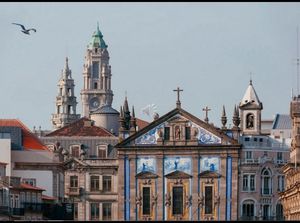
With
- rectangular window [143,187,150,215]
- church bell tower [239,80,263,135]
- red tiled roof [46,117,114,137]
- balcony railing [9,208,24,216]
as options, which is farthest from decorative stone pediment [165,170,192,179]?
church bell tower [239,80,263,135]

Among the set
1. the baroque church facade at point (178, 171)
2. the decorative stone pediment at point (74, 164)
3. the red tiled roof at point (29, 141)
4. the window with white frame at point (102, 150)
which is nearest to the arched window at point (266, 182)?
the baroque church facade at point (178, 171)

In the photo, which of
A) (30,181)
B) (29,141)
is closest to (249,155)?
(29,141)

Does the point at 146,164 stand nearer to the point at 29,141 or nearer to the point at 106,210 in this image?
the point at 106,210

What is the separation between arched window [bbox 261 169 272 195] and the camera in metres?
113

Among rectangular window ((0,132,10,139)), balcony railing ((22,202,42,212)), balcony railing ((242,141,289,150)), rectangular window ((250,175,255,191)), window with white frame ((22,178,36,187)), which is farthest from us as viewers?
balcony railing ((242,141,289,150))

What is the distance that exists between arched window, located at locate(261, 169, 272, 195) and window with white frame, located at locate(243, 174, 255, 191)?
720mm

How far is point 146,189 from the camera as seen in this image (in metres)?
105

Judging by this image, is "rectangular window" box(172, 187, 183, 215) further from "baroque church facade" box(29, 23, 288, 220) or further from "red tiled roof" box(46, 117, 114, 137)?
"red tiled roof" box(46, 117, 114, 137)

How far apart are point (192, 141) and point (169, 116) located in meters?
2.58

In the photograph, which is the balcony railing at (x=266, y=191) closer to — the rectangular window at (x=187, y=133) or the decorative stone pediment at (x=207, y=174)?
the decorative stone pediment at (x=207, y=174)

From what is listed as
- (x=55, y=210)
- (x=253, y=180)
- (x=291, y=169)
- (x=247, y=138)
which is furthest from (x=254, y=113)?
(x=55, y=210)

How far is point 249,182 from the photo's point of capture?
371ft

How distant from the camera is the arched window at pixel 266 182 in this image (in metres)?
113

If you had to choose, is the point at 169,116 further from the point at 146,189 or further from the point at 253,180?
the point at 253,180
